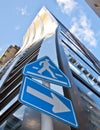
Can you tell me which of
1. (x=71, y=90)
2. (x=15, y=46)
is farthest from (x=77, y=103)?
(x=15, y=46)

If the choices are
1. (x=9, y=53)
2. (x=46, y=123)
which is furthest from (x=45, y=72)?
(x=9, y=53)

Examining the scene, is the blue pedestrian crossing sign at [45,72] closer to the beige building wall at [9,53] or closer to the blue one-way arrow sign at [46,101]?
the blue one-way arrow sign at [46,101]

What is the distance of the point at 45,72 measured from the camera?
3135mm

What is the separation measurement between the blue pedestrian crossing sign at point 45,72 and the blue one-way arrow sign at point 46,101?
0.19m

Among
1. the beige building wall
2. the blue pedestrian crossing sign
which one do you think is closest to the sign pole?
the blue pedestrian crossing sign

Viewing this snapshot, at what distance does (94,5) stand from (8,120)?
11.4m

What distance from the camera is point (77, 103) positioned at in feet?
13.0

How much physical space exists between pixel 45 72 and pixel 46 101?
0.51 meters

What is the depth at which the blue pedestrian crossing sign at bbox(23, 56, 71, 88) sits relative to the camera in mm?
3027

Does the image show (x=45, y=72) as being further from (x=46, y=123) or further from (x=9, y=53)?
(x=9, y=53)

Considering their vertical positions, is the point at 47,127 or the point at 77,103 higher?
the point at 47,127

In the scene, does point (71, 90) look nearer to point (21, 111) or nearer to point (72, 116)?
point (21, 111)

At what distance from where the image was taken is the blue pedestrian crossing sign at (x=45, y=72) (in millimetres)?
3027

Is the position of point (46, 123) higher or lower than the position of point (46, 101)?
lower
